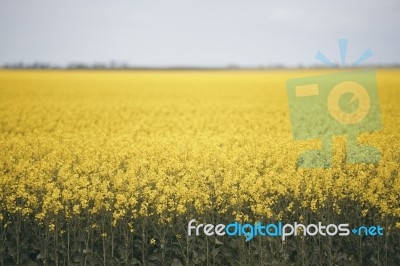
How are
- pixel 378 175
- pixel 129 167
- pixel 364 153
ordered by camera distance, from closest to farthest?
pixel 378 175 → pixel 129 167 → pixel 364 153

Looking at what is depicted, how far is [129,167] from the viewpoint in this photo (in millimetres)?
10164

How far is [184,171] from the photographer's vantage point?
31.1ft

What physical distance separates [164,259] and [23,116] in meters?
14.4

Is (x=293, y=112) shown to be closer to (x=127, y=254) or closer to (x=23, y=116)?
(x=23, y=116)

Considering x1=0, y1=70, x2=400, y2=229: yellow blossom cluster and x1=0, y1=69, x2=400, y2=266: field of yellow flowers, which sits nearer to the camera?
x1=0, y1=69, x2=400, y2=266: field of yellow flowers

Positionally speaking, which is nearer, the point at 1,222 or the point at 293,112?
the point at 1,222

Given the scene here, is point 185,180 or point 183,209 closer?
point 183,209

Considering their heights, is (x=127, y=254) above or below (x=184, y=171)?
below

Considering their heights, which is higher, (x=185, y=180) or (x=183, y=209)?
(x=185, y=180)

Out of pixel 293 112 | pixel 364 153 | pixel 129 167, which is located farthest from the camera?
Result: pixel 293 112

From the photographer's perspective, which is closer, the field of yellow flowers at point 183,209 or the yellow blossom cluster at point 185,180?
the field of yellow flowers at point 183,209

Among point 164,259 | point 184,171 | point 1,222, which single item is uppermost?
point 184,171

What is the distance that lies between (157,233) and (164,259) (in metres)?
0.44

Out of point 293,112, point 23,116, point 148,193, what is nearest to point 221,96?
point 293,112
